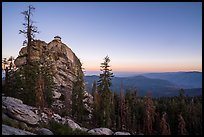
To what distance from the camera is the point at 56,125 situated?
50.9ft

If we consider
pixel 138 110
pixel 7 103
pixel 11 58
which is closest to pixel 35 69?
pixel 11 58

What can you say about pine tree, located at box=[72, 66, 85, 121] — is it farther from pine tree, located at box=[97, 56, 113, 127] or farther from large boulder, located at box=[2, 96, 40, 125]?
large boulder, located at box=[2, 96, 40, 125]

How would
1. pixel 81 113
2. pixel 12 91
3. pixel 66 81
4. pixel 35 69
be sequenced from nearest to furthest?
1. pixel 12 91
2. pixel 35 69
3. pixel 81 113
4. pixel 66 81

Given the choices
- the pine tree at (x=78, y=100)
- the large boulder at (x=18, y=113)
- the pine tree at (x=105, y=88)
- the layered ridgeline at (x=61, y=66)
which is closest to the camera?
the large boulder at (x=18, y=113)

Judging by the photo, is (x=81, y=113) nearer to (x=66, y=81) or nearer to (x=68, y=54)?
(x=66, y=81)

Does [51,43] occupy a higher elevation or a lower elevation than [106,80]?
higher

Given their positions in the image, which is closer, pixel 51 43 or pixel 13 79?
pixel 13 79

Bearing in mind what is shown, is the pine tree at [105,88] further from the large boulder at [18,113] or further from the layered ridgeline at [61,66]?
the large boulder at [18,113]

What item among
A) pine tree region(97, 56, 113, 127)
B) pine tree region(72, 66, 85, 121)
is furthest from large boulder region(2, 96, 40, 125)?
pine tree region(72, 66, 85, 121)

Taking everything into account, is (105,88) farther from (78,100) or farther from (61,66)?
(61,66)

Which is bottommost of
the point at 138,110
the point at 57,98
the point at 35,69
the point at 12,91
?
the point at 138,110

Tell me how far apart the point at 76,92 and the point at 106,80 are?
11.6m

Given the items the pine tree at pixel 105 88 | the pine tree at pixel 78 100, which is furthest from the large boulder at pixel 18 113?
the pine tree at pixel 78 100

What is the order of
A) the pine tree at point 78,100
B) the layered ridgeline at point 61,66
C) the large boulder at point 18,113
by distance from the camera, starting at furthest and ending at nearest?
1. the layered ridgeline at point 61,66
2. the pine tree at point 78,100
3. the large boulder at point 18,113
